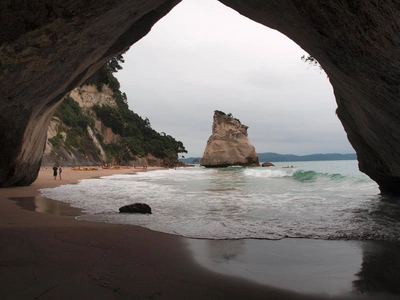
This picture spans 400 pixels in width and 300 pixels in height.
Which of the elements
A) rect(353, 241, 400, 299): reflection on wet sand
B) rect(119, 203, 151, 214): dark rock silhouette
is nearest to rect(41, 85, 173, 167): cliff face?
rect(119, 203, 151, 214): dark rock silhouette

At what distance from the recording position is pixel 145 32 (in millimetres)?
7973

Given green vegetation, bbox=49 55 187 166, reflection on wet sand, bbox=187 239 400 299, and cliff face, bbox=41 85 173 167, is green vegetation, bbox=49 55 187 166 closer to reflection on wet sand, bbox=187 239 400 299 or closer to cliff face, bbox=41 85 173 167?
cliff face, bbox=41 85 173 167

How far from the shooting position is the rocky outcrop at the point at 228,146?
198 feet

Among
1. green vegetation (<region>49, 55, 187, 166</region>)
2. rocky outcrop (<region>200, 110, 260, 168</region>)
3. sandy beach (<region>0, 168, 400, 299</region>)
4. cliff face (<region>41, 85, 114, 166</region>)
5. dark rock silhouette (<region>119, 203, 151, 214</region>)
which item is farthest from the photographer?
rocky outcrop (<region>200, 110, 260, 168</region>)

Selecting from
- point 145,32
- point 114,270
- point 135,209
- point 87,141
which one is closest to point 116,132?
point 87,141

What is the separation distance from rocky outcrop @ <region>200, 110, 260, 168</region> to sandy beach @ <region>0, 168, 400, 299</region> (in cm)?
5590

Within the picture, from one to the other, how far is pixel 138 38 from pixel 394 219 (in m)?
7.44

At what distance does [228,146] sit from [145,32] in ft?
176

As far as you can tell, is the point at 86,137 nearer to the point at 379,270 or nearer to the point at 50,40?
the point at 50,40

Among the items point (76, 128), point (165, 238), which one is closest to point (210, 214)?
point (165, 238)

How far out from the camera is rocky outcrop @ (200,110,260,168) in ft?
198

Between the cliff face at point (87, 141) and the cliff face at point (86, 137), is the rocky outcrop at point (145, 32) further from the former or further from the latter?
the cliff face at point (87, 141)

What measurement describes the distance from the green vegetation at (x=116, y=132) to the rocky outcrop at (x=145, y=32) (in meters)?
28.4

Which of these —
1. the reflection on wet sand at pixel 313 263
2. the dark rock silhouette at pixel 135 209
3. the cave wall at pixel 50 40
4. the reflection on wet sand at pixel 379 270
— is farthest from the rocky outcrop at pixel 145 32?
the dark rock silhouette at pixel 135 209
